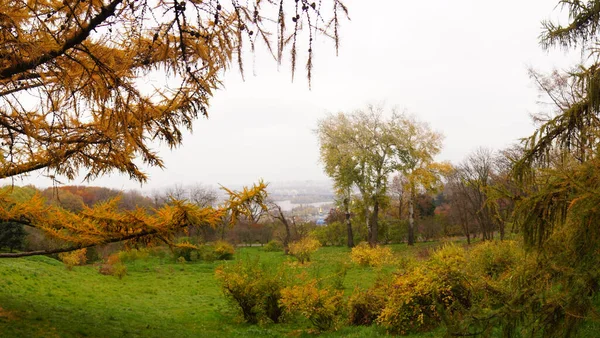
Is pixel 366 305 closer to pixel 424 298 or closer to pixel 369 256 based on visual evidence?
pixel 424 298

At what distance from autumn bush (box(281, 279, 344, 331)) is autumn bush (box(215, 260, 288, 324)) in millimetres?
898

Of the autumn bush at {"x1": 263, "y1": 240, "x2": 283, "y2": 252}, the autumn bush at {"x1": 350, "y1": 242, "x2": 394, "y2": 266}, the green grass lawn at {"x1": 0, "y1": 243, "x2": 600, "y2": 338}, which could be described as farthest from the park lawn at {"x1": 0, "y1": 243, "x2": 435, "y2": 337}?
the autumn bush at {"x1": 263, "y1": 240, "x2": 283, "y2": 252}

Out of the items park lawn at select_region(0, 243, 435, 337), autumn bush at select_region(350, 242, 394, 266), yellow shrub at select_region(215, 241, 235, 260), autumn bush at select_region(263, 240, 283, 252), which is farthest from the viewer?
autumn bush at select_region(263, 240, 283, 252)

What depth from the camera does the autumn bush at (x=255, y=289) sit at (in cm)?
955

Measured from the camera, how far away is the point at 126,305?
36.8 feet

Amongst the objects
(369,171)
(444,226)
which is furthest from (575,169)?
(444,226)

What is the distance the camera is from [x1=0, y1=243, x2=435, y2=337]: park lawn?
7.29 m

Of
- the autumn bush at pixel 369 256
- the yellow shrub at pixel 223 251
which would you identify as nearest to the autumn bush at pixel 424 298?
the autumn bush at pixel 369 256

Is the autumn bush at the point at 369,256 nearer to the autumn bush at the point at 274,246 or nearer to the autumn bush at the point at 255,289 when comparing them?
the autumn bush at the point at 255,289

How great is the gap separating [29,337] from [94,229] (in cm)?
200

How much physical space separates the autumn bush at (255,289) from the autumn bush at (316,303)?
898mm

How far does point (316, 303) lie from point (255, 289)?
1880 mm

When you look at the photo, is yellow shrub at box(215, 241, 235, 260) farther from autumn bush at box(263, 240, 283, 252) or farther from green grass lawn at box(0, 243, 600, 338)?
autumn bush at box(263, 240, 283, 252)

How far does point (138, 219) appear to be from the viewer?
18.9 ft
